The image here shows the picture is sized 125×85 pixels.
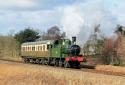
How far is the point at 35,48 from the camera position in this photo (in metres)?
56.3

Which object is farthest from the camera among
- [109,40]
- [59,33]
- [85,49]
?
[59,33]

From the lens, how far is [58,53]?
153ft

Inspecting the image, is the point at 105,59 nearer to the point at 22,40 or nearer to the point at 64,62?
the point at 64,62

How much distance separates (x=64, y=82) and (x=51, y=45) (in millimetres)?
24782

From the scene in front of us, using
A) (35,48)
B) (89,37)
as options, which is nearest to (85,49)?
(89,37)

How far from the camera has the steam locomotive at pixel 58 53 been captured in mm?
44406

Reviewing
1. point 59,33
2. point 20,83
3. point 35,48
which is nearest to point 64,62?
point 35,48

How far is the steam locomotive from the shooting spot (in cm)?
4441

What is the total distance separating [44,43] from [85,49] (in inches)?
393

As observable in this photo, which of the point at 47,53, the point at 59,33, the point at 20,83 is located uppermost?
the point at 59,33

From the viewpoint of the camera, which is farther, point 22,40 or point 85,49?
point 22,40

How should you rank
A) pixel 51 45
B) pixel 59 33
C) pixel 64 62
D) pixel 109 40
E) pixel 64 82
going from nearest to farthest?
pixel 64 82 → pixel 64 62 → pixel 51 45 → pixel 109 40 → pixel 59 33

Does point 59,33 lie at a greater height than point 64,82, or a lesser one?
greater

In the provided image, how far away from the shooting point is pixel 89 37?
63031 millimetres
